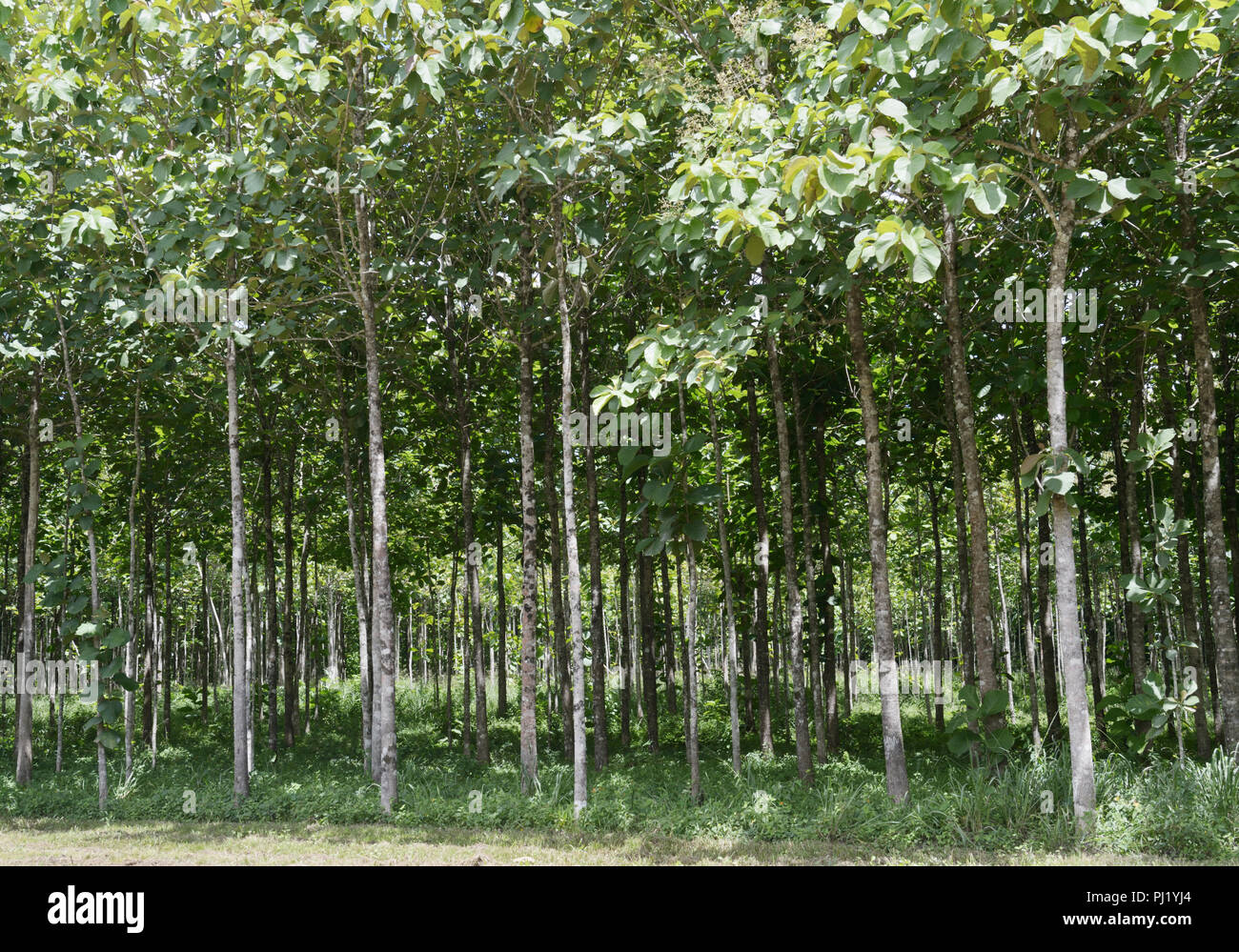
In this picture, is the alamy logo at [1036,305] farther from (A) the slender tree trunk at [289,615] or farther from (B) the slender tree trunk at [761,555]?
(A) the slender tree trunk at [289,615]

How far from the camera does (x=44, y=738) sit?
20500 mm

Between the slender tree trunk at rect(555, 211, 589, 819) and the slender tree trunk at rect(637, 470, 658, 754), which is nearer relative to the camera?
the slender tree trunk at rect(555, 211, 589, 819)

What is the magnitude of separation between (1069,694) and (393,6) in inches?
289

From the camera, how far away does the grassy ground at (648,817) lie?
6840mm

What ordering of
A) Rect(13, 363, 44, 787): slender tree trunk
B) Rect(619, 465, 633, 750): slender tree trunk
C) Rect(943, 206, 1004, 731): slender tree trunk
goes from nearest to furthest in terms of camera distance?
Rect(943, 206, 1004, 731): slender tree trunk → Rect(13, 363, 44, 787): slender tree trunk → Rect(619, 465, 633, 750): slender tree trunk

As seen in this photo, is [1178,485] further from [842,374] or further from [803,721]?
[803,721]

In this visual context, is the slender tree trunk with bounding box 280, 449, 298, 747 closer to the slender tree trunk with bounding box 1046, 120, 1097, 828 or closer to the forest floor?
the forest floor

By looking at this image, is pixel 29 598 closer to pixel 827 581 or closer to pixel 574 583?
pixel 574 583

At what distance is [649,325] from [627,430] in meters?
1.18

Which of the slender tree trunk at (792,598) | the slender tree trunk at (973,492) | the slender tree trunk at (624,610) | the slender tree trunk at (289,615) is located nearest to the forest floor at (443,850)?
the slender tree trunk at (973,492)

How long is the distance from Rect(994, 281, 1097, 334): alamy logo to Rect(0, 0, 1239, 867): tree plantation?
121mm

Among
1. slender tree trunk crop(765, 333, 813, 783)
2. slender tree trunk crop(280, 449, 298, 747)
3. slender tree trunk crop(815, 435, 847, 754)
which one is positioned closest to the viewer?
slender tree trunk crop(765, 333, 813, 783)

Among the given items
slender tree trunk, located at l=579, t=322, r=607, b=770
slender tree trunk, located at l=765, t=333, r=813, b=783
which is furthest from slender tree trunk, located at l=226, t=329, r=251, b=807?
slender tree trunk, located at l=765, t=333, r=813, b=783

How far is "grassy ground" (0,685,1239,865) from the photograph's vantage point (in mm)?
6840
